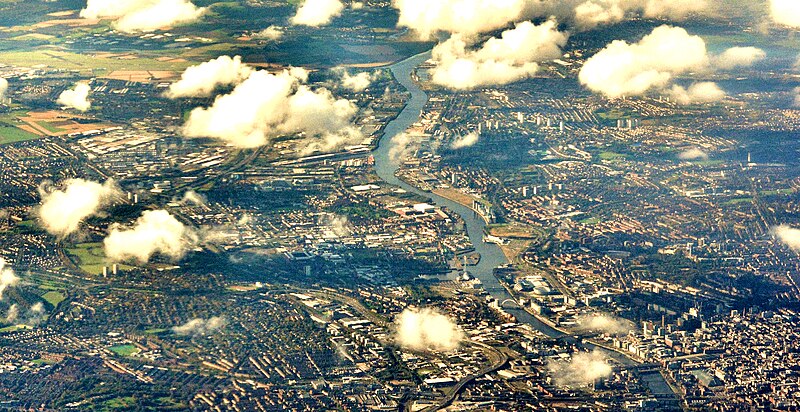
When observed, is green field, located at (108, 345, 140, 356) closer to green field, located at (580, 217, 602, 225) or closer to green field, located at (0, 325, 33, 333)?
green field, located at (0, 325, 33, 333)

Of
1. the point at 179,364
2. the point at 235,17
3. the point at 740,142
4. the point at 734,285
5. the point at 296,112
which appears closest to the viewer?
the point at 179,364

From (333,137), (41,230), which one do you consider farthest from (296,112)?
(41,230)

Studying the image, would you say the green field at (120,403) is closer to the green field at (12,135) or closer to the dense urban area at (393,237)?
the dense urban area at (393,237)

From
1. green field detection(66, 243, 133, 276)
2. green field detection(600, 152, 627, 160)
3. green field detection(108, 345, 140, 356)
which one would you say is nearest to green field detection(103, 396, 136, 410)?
green field detection(108, 345, 140, 356)

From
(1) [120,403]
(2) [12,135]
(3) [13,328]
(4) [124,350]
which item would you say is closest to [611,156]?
(2) [12,135]

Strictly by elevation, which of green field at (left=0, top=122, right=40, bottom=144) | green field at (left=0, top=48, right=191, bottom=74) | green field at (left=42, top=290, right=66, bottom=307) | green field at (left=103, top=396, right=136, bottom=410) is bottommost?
green field at (left=0, top=122, right=40, bottom=144)

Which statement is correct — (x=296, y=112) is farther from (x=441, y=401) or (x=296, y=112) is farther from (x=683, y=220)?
(x=441, y=401)
